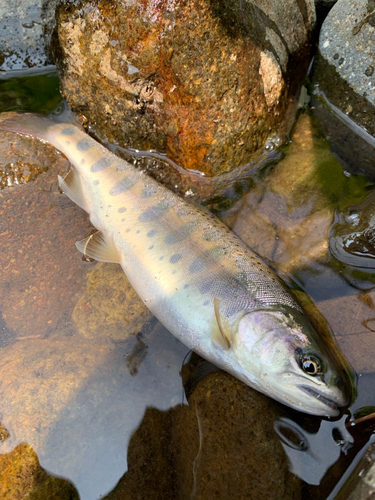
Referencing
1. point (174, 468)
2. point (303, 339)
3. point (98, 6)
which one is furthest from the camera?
point (98, 6)

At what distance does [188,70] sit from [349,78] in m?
1.58

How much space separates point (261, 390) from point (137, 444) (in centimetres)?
108

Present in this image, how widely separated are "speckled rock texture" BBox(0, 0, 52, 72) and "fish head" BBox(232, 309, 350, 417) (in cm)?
359

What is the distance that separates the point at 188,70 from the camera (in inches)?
121

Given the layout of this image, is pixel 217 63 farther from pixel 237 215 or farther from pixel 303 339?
pixel 303 339

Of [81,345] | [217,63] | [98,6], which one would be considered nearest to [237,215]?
[217,63]

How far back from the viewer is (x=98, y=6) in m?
3.12

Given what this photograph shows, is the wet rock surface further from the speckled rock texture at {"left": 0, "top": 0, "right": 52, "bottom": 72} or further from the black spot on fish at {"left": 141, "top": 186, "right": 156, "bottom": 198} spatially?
the speckled rock texture at {"left": 0, "top": 0, "right": 52, "bottom": 72}

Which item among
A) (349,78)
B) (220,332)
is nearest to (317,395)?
(220,332)

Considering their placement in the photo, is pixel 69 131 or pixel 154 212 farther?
pixel 69 131

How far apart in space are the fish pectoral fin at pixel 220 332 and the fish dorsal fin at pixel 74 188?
161 centimetres

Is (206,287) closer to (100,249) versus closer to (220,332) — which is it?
(220,332)

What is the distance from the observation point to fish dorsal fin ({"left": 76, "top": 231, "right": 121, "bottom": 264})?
328cm

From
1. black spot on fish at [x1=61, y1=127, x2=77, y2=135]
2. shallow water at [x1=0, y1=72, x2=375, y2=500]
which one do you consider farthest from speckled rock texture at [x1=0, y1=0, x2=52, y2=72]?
black spot on fish at [x1=61, y1=127, x2=77, y2=135]
